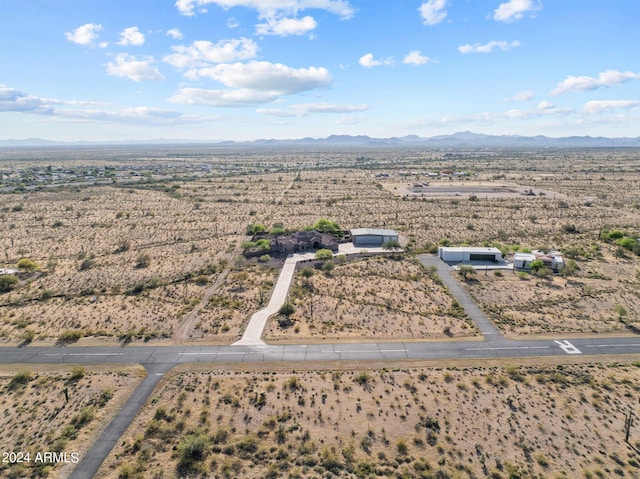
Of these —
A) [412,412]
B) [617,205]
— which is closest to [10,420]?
[412,412]

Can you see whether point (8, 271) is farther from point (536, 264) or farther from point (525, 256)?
point (536, 264)

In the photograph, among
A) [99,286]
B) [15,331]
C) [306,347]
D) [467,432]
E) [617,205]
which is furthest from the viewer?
[617,205]

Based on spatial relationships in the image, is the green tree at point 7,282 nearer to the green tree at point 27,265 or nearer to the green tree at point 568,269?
the green tree at point 27,265

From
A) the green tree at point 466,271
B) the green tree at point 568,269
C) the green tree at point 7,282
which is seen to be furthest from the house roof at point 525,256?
the green tree at point 7,282

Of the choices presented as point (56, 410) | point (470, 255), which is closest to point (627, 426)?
point (470, 255)

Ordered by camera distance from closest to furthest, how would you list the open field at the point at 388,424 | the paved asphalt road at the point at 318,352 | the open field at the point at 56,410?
the open field at the point at 388,424
the open field at the point at 56,410
the paved asphalt road at the point at 318,352

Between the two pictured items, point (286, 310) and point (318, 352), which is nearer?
point (318, 352)

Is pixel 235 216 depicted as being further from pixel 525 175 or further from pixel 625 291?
pixel 525 175
